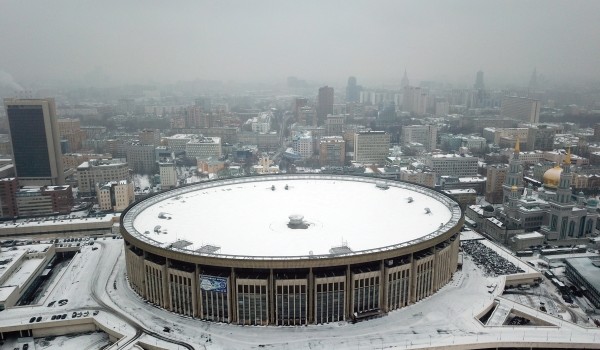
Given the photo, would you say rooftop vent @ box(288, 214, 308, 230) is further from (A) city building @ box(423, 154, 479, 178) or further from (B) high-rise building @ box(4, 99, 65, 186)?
(B) high-rise building @ box(4, 99, 65, 186)

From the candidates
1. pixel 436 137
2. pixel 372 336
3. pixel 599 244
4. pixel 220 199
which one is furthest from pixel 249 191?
pixel 436 137

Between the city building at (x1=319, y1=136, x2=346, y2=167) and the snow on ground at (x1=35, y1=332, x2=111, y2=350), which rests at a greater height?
the city building at (x1=319, y1=136, x2=346, y2=167)

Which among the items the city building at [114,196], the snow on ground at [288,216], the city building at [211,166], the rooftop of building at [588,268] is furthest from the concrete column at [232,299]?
the city building at [211,166]

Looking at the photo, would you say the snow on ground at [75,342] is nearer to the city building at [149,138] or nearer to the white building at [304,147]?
the white building at [304,147]

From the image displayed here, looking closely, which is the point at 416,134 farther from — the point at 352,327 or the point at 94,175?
the point at 352,327

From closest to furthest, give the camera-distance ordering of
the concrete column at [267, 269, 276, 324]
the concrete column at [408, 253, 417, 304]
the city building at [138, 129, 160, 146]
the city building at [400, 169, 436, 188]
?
the concrete column at [267, 269, 276, 324] < the concrete column at [408, 253, 417, 304] < the city building at [400, 169, 436, 188] < the city building at [138, 129, 160, 146]

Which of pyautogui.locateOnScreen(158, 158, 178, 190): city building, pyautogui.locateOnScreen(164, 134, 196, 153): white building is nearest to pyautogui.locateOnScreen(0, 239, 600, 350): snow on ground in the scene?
pyautogui.locateOnScreen(158, 158, 178, 190): city building

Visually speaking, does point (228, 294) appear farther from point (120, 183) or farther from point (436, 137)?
point (436, 137)
